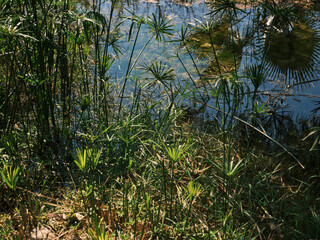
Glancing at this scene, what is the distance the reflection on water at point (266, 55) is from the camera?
3.06 meters

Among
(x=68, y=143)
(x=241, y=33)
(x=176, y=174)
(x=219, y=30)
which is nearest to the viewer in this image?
(x=176, y=174)

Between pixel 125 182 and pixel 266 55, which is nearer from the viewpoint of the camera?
pixel 125 182

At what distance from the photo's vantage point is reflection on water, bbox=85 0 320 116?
3.06m

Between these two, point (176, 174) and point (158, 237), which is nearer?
point (158, 237)

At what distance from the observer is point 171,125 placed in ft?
7.54

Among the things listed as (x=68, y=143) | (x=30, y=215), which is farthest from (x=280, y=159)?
(x=30, y=215)

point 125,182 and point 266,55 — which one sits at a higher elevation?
point 266,55

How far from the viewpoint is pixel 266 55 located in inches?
136

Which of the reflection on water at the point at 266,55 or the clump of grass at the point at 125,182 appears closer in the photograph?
the clump of grass at the point at 125,182

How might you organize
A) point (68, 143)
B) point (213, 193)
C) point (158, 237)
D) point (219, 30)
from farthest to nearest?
point (219, 30)
point (68, 143)
point (213, 193)
point (158, 237)

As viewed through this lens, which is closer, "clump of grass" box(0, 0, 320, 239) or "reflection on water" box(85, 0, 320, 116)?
"clump of grass" box(0, 0, 320, 239)

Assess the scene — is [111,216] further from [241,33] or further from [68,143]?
[241,33]

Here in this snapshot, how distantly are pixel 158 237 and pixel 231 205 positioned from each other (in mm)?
404

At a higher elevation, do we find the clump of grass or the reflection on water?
the reflection on water
